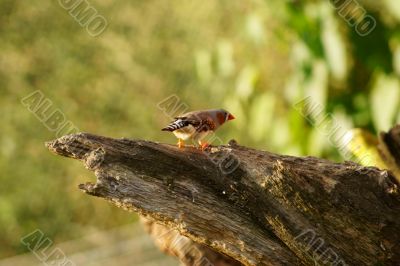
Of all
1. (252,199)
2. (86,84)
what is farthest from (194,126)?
(86,84)

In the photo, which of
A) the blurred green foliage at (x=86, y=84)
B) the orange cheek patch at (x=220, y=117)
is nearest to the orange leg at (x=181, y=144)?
the orange cheek patch at (x=220, y=117)

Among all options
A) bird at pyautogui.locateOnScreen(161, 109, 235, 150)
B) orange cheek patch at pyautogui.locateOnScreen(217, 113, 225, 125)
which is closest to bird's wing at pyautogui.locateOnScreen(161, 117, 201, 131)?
bird at pyautogui.locateOnScreen(161, 109, 235, 150)

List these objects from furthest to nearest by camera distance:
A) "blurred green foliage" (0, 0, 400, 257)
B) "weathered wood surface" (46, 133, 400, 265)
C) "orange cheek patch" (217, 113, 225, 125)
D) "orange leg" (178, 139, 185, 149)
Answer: "blurred green foliage" (0, 0, 400, 257)
"orange cheek patch" (217, 113, 225, 125)
"orange leg" (178, 139, 185, 149)
"weathered wood surface" (46, 133, 400, 265)

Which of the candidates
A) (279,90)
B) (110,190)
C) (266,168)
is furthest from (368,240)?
(279,90)

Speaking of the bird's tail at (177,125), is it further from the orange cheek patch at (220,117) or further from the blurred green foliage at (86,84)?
the blurred green foliage at (86,84)

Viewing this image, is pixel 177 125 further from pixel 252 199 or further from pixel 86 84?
pixel 86 84

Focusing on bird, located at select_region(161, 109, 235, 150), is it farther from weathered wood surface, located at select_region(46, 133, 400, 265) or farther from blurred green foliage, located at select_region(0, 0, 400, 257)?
blurred green foliage, located at select_region(0, 0, 400, 257)

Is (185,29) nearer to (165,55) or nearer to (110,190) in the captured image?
(165,55)
